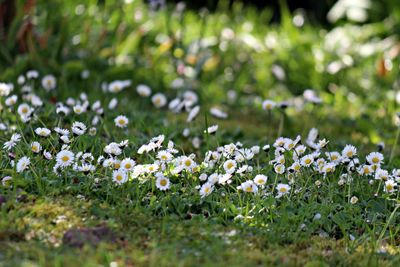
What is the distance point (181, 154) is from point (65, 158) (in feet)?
3.19

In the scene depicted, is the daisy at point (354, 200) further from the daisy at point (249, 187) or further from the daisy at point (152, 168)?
the daisy at point (152, 168)

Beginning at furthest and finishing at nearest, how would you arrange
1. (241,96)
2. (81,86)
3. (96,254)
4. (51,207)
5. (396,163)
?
(241,96), (81,86), (396,163), (51,207), (96,254)

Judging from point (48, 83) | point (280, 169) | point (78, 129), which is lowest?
point (280, 169)

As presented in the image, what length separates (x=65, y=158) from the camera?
281 cm

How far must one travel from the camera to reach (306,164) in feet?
9.74

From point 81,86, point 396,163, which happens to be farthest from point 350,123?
point 81,86

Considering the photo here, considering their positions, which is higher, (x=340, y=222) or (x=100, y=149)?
(x=100, y=149)

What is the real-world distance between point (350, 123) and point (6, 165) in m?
2.80

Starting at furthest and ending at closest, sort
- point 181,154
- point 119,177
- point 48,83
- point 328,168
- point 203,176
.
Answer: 1. point 48,83
2. point 181,154
3. point 328,168
4. point 203,176
5. point 119,177

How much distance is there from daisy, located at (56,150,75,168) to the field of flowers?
0.01m

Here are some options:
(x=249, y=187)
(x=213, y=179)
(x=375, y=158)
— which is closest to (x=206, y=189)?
(x=213, y=179)

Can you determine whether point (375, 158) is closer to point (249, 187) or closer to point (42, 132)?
point (249, 187)

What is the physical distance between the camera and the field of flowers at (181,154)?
8.07ft

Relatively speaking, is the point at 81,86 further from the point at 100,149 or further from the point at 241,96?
the point at 100,149
